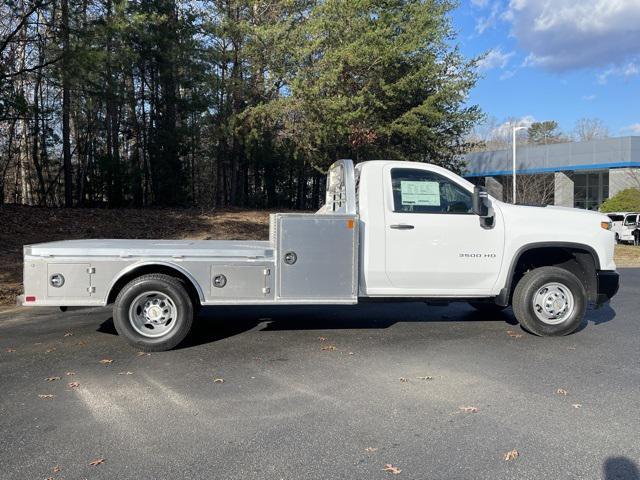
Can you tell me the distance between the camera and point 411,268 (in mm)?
6734

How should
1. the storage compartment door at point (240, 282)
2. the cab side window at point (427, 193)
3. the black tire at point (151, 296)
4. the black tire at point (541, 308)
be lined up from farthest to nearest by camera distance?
the black tire at point (541, 308), the cab side window at point (427, 193), the storage compartment door at point (240, 282), the black tire at point (151, 296)

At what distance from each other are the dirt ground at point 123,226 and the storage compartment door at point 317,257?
9.85m

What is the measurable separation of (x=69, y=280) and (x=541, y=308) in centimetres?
569

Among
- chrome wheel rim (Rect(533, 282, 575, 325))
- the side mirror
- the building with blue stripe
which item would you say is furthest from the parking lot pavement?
the building with blue stripe

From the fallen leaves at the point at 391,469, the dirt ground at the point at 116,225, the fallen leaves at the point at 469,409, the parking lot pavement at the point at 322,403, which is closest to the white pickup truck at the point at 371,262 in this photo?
the parking lot pavement at the point at 322,403

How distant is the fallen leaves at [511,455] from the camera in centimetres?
374

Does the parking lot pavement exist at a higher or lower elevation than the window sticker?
lower

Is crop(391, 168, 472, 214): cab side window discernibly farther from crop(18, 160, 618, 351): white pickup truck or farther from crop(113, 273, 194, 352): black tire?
crop(113, 273, 194, 352): black tire

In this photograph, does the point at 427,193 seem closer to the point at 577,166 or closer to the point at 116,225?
the point at 116,225

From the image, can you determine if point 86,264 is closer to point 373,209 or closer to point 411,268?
point 373,209

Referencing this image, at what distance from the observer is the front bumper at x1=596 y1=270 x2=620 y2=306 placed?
706cm

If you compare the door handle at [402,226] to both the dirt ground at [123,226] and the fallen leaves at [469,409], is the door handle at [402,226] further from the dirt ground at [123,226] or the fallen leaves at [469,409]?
the dirt ground at [123,226]

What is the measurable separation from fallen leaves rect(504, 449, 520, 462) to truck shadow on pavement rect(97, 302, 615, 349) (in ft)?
12.7

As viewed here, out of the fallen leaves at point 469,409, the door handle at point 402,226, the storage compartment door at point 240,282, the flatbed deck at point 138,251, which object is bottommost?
the fallen leaves at point 469,409
